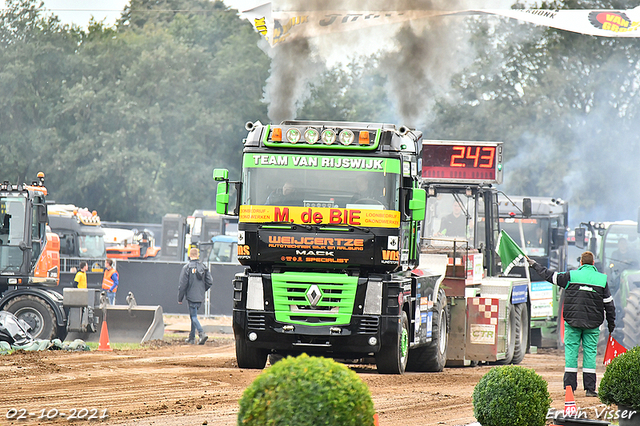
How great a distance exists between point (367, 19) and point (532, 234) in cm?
773

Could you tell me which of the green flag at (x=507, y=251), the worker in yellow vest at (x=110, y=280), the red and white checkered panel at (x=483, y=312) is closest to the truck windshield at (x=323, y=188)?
the green flag at (x=507, y=251)

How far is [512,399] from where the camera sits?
7.50 metres

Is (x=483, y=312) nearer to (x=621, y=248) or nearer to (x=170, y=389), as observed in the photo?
(x=170, y=389)

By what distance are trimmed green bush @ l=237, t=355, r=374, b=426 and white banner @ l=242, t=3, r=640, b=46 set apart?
1400cm

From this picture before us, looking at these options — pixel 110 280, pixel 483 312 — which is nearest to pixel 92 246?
pixel 110 280

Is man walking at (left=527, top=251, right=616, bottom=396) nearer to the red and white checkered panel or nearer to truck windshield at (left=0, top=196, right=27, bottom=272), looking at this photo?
the red and white checkered panel

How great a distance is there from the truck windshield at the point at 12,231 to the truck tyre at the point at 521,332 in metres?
9.96

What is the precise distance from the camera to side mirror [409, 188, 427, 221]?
1152cm

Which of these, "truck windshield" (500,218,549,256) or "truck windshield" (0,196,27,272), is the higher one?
"truck windshield" (500,218,549,256)

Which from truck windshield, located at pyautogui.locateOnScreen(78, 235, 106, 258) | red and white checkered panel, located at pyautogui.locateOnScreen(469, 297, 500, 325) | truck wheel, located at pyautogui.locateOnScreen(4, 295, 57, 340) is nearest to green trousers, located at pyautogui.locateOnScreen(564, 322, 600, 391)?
red and white checkered panel, located at pyautogui.locateOnScreen(469, 297, 500, 325)

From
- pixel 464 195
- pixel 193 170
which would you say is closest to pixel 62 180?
pixel 193 170

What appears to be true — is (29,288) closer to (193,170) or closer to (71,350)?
(71,350)

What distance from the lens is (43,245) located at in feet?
62.2

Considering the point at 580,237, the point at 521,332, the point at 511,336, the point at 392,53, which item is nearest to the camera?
the point at 511,336
